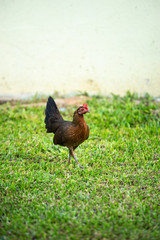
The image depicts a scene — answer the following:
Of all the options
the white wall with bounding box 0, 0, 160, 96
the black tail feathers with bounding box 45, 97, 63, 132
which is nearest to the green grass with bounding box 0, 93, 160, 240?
the black tail feathers with bounding box 45, 97, 63, 132

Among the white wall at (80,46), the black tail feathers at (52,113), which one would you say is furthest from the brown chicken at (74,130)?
the white wall at (80,46)

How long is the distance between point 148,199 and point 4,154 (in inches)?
88.9

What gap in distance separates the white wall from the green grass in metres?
1.26

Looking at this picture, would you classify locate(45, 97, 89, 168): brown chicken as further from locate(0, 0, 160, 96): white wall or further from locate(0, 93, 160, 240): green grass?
locate(0, 0, 160, 96): white wall

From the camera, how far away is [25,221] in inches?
98.3

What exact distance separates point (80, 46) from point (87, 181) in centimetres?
395

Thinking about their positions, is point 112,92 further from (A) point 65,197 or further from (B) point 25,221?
(B) point 25,221

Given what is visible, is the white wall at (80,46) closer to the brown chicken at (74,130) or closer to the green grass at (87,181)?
the green grass at (87,181)

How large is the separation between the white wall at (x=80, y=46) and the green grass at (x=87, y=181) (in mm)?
1258

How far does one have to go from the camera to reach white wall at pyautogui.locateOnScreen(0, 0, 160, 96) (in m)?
5.89

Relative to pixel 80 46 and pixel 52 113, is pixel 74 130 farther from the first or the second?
pixel 80 46

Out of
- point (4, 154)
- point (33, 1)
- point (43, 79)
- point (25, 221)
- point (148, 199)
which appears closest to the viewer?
point (25, 221)

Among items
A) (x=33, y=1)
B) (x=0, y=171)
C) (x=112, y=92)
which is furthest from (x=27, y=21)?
(x=0, y=171)

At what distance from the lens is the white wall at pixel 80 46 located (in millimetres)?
5891
